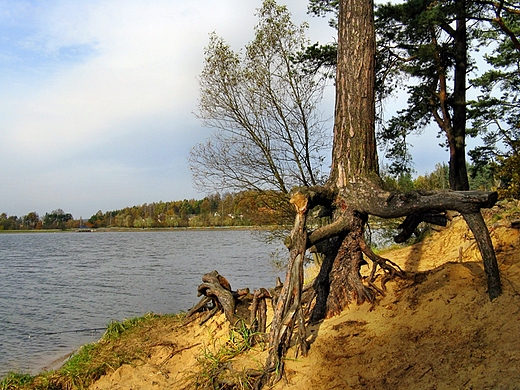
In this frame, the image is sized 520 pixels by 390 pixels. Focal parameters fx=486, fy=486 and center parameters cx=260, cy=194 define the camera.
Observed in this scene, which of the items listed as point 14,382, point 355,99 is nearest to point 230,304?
point 355,99

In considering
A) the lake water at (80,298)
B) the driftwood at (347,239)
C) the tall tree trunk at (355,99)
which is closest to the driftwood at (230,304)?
the driftwood at (347,239)

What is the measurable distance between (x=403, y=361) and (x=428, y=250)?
551 cm

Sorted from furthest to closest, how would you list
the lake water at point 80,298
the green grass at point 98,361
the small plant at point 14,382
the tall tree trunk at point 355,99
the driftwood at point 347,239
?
the lake water at point 80,298, the small plant at point 14,382, the green grass at point 98,361, the tall tree trunk at point 355,99, the driftwood at point 347,239

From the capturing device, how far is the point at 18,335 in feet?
43.9

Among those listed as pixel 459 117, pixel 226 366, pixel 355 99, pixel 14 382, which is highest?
pixel 459 117

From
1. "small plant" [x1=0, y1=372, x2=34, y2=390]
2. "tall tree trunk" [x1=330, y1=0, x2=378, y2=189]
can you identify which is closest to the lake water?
"small plant" [x1=0, y1=372, x2=34, y2=390]

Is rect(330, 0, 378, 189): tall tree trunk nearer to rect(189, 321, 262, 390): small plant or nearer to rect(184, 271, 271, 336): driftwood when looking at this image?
rect(184, 271, 271, 336): driftwood

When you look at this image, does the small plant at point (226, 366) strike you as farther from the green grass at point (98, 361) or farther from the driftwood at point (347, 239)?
the green grass at point (98, 361)

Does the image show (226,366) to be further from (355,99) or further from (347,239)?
(355,99)

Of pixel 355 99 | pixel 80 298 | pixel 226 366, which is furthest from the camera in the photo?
pixel 80 298

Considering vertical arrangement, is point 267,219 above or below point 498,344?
above

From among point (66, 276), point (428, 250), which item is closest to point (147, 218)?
point (66, 276)

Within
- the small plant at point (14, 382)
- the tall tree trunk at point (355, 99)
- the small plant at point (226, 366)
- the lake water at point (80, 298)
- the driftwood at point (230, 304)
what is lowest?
the lake water at point (80, 298)

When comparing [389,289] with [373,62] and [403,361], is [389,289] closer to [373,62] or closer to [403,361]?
[403,361]
